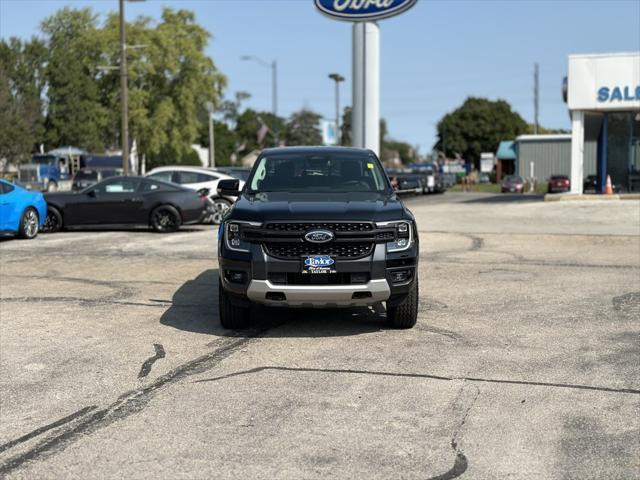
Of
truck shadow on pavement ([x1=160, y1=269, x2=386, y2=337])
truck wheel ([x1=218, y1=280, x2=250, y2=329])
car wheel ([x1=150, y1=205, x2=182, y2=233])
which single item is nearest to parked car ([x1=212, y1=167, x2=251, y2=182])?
car wheel ([x1=150, y1=205, x2=182, y2=233])

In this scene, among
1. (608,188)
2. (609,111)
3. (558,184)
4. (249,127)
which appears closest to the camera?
(608,188)

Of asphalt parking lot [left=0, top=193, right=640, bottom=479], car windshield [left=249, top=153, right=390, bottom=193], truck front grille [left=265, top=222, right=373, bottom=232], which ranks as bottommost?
asphalt parking lot [left=0, top=193, right=640, bottom=479]

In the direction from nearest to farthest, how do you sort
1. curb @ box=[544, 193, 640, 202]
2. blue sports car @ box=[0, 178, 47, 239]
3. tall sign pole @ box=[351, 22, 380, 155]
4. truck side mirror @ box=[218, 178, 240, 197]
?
truck side mirror @ box=[218, 178, 240, 197] < blue sports car @ box=[0, 178, 47, 239] < tall sign pole @ box=[351, 22, 380, 155] < curb @ box=[544, 193, 640, 202]

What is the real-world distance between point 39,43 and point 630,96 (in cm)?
4430

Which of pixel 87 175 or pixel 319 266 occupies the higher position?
pixel 87 175

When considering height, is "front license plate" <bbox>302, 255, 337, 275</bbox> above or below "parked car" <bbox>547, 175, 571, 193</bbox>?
below

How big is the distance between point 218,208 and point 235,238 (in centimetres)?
1436

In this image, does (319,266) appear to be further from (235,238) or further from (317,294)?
(235,238)

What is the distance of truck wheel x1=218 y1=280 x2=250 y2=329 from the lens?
8.02 meters

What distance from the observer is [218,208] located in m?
22.0

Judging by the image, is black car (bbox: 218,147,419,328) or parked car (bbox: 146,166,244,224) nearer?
black car (bbox: 218,147,419,328)

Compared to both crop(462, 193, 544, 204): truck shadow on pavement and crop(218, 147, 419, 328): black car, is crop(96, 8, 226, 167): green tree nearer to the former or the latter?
crop(462, 193, 544, 204): truck shadow on pavement

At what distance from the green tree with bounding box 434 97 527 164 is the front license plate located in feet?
351

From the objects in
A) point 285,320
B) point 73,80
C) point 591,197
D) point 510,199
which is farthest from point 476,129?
point 285,320
